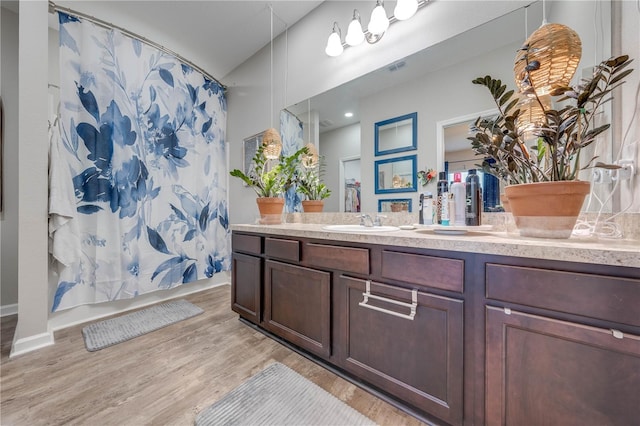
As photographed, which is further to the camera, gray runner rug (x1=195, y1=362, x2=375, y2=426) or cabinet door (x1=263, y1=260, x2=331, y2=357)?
cabinet door (x1=263, y1=260, x2=331, y2=357)

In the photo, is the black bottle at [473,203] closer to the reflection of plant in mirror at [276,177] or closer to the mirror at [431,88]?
the mirror at [431,88]

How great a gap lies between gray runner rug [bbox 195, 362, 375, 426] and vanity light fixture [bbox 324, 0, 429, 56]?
222 cm

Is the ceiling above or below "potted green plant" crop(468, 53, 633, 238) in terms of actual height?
above

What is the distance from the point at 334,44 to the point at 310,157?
2.98 ft

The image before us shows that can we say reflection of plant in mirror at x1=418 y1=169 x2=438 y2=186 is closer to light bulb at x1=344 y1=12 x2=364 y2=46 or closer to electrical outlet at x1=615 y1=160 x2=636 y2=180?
electrical outlet at x1=615 y1=160 x2=636 y2=180

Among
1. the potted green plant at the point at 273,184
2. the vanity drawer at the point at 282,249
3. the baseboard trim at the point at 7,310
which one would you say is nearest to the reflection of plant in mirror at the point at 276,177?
the potted green plant at the point at 273,184

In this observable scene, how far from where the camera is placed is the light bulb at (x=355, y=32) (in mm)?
1761

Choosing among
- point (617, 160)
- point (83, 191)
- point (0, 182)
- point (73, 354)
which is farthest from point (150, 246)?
point (617, 160)

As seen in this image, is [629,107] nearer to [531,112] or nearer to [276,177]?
[531,112]

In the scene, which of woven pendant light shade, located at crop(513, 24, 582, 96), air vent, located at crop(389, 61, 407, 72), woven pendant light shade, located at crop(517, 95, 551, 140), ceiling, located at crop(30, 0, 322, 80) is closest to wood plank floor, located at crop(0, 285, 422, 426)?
woven pendant light shade, located at crop(517, 95, 551, 140)

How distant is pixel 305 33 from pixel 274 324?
2566mm

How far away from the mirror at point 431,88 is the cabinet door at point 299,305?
0.71m

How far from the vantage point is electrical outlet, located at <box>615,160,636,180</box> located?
91 cm

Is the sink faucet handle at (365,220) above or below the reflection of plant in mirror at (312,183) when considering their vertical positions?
below
